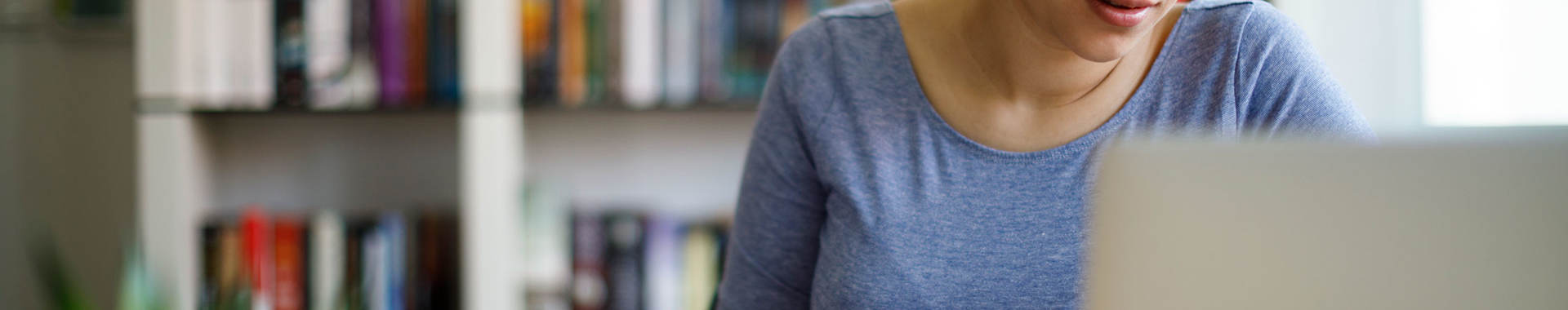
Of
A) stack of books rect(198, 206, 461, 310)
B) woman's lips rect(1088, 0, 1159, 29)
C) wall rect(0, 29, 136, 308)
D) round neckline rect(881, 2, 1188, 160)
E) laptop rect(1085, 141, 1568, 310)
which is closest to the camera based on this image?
laptop rect(1085, 141, 1568, 310)

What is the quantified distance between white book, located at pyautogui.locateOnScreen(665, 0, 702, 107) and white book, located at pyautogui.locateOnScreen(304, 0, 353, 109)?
1.50 ft

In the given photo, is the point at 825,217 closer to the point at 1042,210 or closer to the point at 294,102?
the point at 1042,210

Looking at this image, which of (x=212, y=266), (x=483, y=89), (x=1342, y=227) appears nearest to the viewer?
(x=1342, y=227)

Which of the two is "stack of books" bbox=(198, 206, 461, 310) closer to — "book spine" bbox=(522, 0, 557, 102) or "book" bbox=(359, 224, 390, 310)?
"book" bbox=(359, 224, 390, 310)

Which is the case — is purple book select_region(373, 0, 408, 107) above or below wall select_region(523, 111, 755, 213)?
above

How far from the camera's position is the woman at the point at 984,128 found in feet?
2.39

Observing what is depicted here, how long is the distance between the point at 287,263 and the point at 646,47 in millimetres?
625

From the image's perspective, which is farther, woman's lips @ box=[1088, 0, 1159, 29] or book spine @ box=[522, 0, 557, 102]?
book spine @ box=[522, 0, 557, 102]

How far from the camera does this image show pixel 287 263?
58.0 inches

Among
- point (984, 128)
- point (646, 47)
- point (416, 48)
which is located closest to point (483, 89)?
point (416, 48)

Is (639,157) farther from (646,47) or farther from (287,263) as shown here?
(287,263)

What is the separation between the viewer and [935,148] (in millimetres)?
806

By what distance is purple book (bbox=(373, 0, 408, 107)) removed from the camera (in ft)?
4.66

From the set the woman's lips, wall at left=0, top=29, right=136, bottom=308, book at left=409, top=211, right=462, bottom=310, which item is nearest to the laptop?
the woman's lips
